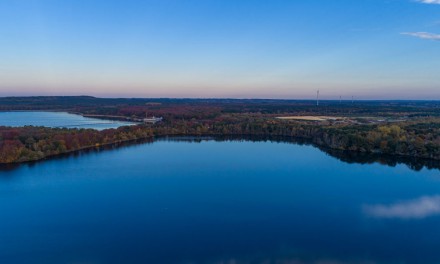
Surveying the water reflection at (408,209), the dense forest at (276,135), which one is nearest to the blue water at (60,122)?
Answer: the dense forest at (276,135)

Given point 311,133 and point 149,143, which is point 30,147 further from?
point 311,133

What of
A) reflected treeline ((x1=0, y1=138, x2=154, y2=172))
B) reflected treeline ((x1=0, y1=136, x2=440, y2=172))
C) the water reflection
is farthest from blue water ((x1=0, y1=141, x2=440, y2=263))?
reflected treeline ((x1=0, y1=136, x2=440, y2=172))

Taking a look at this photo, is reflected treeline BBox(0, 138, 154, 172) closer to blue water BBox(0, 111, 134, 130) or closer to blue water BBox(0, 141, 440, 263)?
blue water BBox(0, 141, 440, 263)

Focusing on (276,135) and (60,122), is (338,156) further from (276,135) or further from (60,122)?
(60,122)

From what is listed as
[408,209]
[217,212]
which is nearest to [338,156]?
[408,209]

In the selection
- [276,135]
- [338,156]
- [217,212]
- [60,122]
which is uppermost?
[60,122]

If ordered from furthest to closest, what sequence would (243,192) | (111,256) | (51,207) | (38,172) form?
(38,172), (243,192), (51,207), (111,256)

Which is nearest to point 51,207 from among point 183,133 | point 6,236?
point 6,236

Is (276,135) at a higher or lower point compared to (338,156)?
higher
